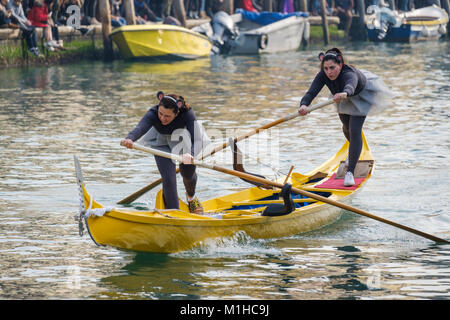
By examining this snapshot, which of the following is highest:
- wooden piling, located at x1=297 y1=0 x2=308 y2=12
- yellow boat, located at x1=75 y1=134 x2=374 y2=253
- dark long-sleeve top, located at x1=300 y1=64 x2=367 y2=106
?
wooden piling, located at x1=297 y1=0 x2=308 y2=12

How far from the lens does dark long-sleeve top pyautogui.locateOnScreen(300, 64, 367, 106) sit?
359 inches

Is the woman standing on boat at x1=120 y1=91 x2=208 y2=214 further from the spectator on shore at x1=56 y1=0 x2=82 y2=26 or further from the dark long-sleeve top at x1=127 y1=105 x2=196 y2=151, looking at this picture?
the spectator on shore at x1=56 y1=0 x2=82 y2=26

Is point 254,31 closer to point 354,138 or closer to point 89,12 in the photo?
point 89,12

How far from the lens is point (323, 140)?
13.3 meters

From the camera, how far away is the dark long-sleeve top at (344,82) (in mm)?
9117

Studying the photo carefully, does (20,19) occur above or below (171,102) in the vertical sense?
above

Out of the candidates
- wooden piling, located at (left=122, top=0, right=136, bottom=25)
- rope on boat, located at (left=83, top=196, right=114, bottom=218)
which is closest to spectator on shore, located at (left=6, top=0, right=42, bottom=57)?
wooden piling, located at (left=122, top=0, right=136, bottom=25)

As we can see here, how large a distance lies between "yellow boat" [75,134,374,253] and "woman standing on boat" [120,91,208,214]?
0.21 m

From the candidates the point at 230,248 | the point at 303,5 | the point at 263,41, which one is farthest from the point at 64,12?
the point at 230,248

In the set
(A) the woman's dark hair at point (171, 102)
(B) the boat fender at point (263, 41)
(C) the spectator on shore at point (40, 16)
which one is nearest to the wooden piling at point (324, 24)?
(B) the boat fender at point (263, 41)

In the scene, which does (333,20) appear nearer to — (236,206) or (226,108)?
(226,108)

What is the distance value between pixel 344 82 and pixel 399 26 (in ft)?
82.8

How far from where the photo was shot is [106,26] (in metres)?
23.8

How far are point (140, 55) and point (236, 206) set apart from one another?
1590cm
